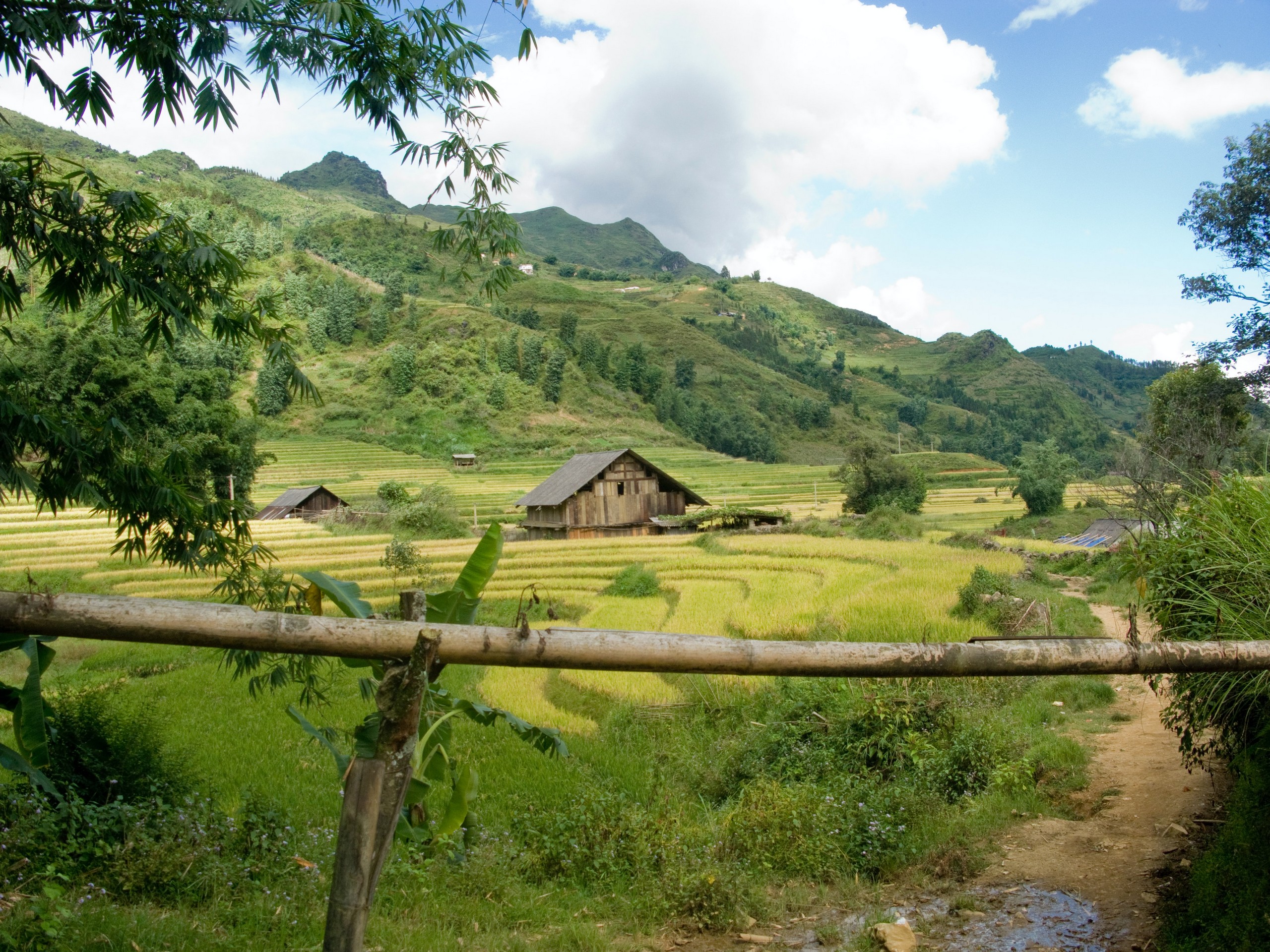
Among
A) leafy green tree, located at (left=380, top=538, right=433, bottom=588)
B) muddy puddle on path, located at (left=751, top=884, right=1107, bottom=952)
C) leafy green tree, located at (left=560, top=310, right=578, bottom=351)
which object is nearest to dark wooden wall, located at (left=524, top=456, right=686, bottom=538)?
leafy green tree, located at (left=380, top=538, right=433, bottom=588)

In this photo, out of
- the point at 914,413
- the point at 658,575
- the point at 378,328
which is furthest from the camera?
the point at 914,413

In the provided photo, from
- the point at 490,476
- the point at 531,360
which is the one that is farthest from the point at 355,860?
the point at 531,360

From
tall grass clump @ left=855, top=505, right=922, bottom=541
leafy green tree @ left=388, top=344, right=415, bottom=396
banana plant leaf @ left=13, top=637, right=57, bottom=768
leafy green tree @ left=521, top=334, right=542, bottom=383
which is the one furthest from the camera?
leafy green tree @ left=521, top=334, right=542, bottom=383

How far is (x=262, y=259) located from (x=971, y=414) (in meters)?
86.7

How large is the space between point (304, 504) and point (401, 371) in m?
32.7

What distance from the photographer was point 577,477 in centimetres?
3178

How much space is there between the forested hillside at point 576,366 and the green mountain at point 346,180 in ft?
56.2

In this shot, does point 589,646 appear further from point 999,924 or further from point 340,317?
point 340,317

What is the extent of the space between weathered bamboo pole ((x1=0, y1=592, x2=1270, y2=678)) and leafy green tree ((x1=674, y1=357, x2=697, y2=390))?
86.2 m

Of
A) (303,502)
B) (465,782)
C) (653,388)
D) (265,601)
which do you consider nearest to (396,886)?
(265,601)

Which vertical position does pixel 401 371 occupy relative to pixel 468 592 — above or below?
above

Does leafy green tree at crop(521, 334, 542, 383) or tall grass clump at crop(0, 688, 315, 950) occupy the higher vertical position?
leafy green tree at crop(521, 334, 542, 383)

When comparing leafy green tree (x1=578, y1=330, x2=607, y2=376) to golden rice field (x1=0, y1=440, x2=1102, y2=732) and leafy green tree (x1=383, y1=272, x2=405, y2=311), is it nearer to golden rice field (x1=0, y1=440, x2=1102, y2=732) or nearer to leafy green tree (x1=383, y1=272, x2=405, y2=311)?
leafy green tree (x1=383, y1=272, x2=405, y2=311)

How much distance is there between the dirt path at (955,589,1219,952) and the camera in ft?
11.8
